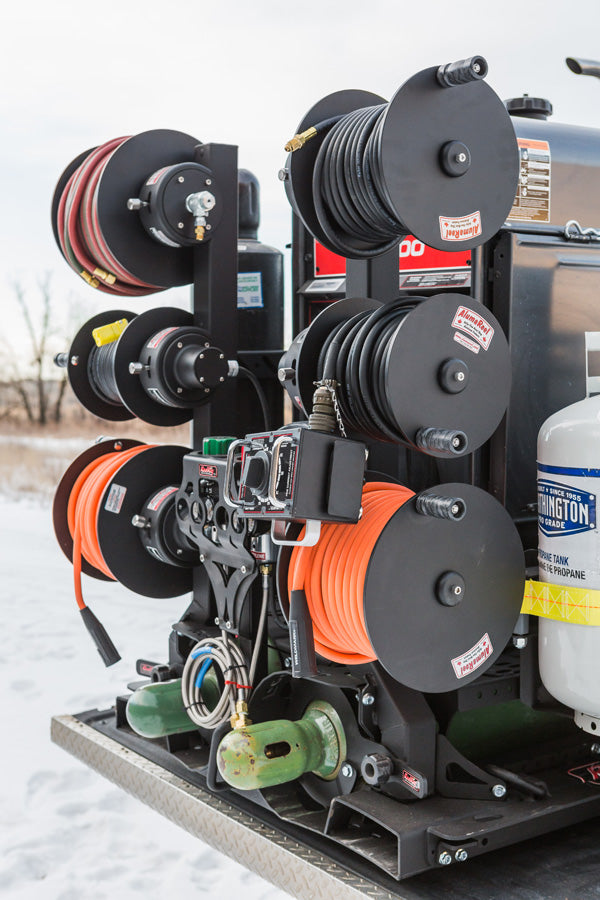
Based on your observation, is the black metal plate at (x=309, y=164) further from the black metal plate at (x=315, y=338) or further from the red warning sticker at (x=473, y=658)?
the red warning sticker at (x=473, y=658)

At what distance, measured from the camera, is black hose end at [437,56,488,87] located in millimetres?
1860

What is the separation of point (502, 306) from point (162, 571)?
121 cm

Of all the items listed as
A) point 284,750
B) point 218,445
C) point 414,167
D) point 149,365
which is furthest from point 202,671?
point 414,167

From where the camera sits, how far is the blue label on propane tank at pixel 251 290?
310 centimetres

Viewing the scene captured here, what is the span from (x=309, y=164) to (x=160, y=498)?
3.29ft

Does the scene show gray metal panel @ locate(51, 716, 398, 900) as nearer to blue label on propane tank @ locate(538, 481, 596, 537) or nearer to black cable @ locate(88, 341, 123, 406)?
blue label on propane tank @ locate(538, 481, 596, 537)

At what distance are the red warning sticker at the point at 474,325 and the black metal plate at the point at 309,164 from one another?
0.38m

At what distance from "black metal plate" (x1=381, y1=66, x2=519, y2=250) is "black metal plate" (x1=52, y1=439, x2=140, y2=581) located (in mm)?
1374

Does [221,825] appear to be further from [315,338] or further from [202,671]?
[315,338]

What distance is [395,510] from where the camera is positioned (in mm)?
2012

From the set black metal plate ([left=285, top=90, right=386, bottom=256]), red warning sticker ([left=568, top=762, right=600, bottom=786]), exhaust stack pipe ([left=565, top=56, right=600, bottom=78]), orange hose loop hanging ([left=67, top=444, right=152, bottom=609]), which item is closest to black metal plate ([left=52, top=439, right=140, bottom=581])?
orange hose loop hanging ([left=67, top=444, right=152, bottom=609])

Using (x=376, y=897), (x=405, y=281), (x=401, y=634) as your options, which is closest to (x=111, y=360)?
(x=405, y=281)

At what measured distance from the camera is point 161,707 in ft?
8.46

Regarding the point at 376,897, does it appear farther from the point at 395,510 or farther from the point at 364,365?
the point at 364,365
